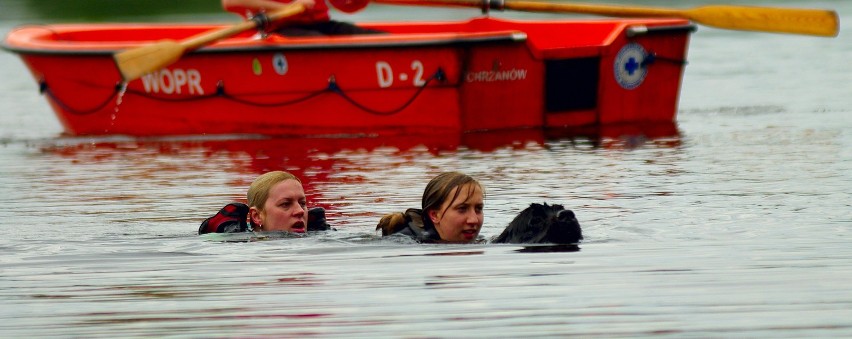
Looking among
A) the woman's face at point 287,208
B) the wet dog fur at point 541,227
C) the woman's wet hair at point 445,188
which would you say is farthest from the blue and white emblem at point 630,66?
the woman's wet hair at point 445,188

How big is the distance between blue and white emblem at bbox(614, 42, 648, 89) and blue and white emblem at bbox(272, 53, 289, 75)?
272 centimetres

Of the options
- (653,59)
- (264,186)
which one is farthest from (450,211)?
(653,59)

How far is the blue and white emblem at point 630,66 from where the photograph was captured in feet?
48.5

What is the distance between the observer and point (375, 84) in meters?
14.4

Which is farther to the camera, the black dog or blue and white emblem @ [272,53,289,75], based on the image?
blue and white emblem @ [272,53,289,75]

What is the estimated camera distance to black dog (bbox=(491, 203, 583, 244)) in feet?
27.2

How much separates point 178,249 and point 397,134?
6.05 m

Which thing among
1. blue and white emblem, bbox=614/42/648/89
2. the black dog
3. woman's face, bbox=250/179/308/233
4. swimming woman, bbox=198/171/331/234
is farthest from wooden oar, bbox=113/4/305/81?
the black dog

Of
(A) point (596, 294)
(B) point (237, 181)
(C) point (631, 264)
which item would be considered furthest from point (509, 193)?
(A) point (596, 294)

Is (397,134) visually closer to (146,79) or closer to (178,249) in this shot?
(146,79)

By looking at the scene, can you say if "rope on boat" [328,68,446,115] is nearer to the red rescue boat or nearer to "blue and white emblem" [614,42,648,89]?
the red rescue boat

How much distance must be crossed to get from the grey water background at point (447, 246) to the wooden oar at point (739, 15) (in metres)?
0.85

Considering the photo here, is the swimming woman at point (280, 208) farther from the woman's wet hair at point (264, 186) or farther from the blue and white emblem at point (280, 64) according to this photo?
the blue and white emblem at point (280, 64)

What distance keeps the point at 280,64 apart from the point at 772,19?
388 centimetres
